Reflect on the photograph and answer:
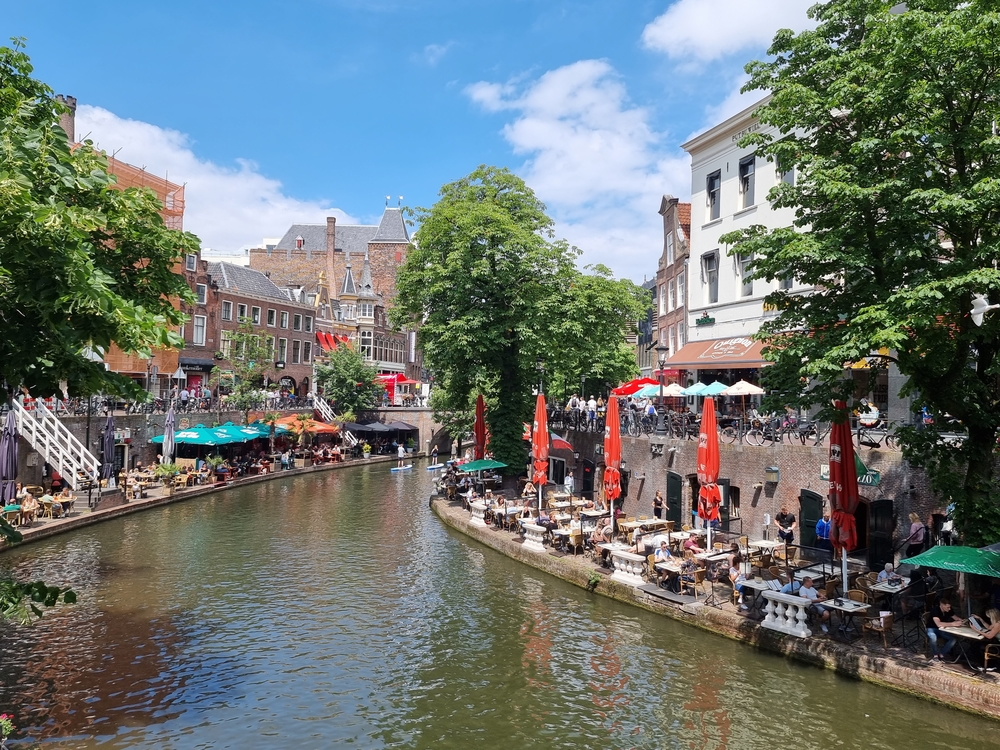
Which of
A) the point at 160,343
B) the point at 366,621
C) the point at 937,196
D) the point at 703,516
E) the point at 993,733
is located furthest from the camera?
the point at 703,516

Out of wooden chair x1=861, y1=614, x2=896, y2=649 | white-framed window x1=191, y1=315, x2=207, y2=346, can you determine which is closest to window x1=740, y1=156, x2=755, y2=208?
wooden chair x1=861, y1=614, x2=896, y2=649

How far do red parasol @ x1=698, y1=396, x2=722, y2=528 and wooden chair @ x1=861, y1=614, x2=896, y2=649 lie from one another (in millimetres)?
4352

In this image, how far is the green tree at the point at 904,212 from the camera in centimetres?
1198

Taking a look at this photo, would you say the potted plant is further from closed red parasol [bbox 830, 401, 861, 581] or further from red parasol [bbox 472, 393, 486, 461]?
closed red parasol [bbox 830, 401, 861, 581]

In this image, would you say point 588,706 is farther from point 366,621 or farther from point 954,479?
point 954,479

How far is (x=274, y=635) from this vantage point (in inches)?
616

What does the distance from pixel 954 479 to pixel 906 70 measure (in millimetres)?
7480

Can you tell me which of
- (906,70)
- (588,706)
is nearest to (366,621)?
(588,706)

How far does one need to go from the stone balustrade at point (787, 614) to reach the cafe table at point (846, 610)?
16.6 inches

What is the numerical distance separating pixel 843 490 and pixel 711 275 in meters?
17.6

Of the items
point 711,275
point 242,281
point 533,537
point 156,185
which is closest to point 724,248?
point 711,275

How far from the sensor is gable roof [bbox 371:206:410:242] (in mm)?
101344

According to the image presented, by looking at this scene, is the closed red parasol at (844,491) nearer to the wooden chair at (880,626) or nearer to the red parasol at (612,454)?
the wooden chair at (880,626)

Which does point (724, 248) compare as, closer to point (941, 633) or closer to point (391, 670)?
point (941, 633)
